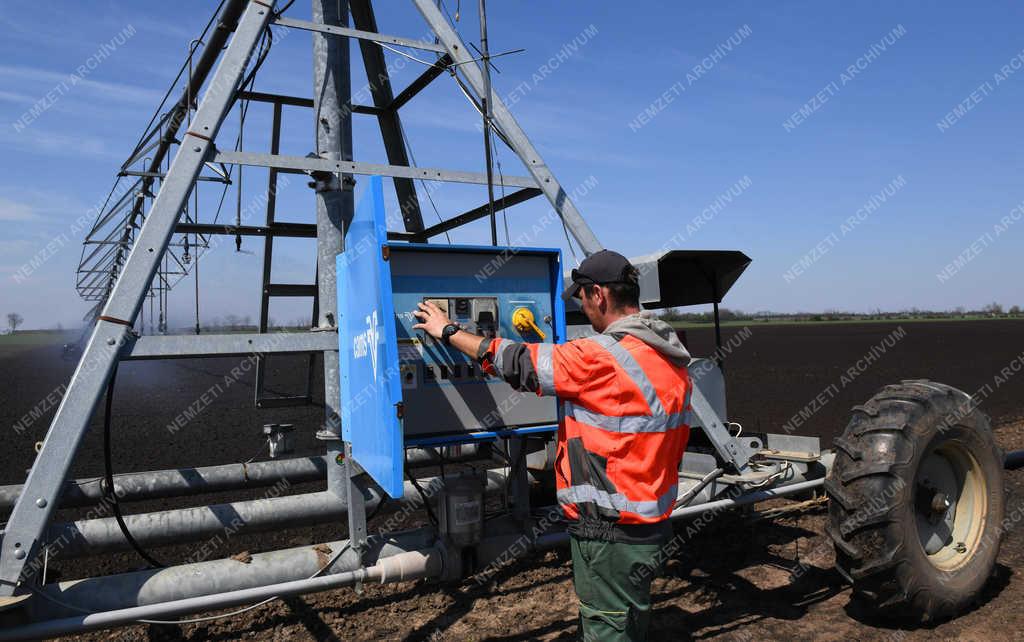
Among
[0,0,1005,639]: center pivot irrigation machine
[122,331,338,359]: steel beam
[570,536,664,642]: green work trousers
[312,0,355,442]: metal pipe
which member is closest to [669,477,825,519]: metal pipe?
[0,0,1005,639]: center pivot irrigation machine

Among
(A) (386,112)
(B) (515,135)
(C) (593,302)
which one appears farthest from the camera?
(A) (386,112)

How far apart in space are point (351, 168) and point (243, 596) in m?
2.26

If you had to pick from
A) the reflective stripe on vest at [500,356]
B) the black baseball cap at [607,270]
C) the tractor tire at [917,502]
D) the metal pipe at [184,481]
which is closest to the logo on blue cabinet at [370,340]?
the reflective stripe on vest at [500,356]

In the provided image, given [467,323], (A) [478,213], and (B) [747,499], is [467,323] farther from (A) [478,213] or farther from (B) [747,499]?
(B) [747,499]

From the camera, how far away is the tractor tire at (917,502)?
4230 mm

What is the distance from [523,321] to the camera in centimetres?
381

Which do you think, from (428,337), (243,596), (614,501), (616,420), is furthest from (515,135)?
(243,596)

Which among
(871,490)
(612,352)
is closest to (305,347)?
(612,352)

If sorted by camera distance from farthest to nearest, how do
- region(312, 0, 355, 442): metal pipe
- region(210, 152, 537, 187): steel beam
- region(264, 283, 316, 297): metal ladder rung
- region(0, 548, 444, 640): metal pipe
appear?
region(264, 283, 316, 297): metal ladder rung
region(312, 0, 355, 442): metal pipe
region(210, 152, 537, 187): steel beam
region(0, 548, 444, 640): metal pipe

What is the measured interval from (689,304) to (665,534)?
11.8ft

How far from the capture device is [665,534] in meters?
3.04

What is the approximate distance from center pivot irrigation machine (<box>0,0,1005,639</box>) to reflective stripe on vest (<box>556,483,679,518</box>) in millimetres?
750

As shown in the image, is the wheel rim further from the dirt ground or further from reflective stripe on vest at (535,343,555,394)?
reflective stripe on vest at (535,343,555,394)

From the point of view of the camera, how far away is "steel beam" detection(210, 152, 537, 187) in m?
3.58
